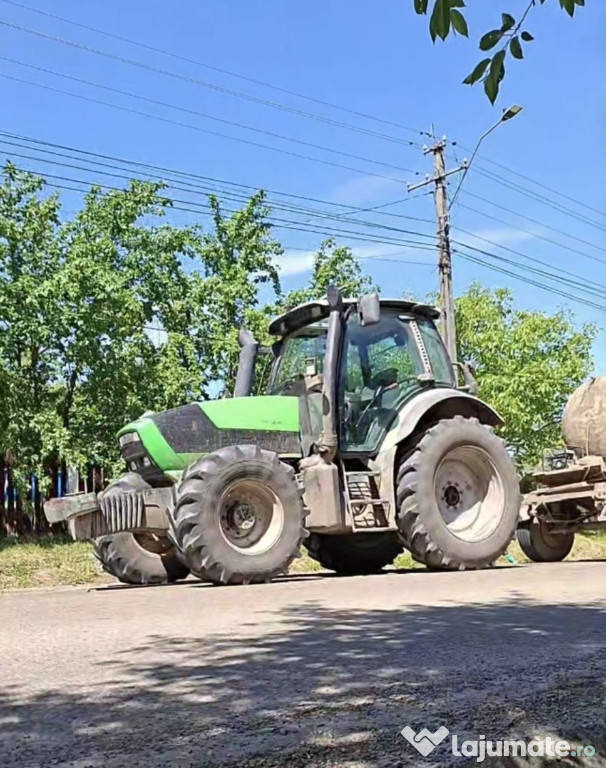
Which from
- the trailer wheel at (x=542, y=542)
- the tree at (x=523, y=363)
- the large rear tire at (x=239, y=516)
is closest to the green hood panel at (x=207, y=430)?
the large rear tire at (x=239, y=516)

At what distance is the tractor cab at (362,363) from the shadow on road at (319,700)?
15.3 feet

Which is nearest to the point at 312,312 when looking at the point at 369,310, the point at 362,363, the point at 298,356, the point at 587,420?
the point at 298,356

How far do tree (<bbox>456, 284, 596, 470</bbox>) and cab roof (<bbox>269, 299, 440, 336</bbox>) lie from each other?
50.5 feet

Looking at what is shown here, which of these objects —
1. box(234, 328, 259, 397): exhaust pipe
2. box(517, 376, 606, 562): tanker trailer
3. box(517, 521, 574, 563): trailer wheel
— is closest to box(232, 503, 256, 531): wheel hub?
box(234, 328, 259, 397): exhaust pipe

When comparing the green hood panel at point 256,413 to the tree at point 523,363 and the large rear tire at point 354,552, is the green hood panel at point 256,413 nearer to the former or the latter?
the large rear tire at point 354,552

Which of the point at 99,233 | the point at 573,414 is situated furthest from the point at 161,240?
the point at 573,414

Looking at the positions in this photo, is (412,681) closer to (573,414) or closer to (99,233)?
(573,414)

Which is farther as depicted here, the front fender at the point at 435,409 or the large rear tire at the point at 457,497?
the front fender at the point at 435,409

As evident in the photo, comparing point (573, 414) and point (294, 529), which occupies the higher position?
point (573, 414)

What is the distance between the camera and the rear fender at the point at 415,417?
9.58 meters

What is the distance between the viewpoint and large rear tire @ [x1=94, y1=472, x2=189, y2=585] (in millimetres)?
9305

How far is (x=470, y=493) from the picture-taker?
10477 millimetres

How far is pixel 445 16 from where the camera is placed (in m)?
3.04

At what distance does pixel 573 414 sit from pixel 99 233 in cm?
1099
